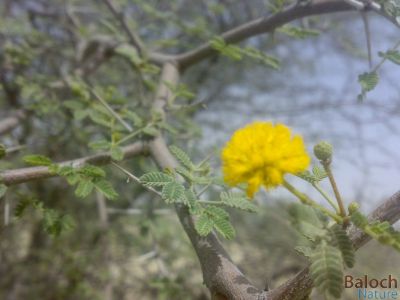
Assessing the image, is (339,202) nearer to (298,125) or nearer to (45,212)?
(45,212)

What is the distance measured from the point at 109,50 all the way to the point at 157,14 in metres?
0.43


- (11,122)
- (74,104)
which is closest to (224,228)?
(74,104)

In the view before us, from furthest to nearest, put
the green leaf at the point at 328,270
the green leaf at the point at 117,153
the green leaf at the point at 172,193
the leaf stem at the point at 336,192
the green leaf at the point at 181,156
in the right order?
1. the green leaf at the point at 117,153
2. the green leaf at the point at 181,156
3. the green leaf at the point at 172,193
4. the leaf stem at the point at 336,192
5. the green leaf at the point at 328,270

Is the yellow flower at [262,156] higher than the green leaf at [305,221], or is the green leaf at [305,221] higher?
the yellow flower at [262,156]

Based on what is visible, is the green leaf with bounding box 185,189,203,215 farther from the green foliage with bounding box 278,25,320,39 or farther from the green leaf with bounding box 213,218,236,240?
the green foliage with bounding box 278,25,320,39

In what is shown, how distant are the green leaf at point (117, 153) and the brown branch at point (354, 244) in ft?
2.49

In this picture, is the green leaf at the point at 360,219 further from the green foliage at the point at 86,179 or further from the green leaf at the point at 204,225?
the green foliage at the point at 86,179

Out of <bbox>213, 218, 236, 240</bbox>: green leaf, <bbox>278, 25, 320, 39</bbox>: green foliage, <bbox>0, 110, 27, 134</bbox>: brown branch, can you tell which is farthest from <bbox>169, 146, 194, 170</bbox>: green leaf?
<bbox>0, 110, 27, 134</bbox>: brown branch

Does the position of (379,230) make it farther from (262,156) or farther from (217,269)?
(217,269)

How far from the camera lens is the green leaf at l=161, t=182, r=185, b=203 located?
113cm

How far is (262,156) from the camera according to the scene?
818mm

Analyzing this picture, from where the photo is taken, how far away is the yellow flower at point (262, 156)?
2.66ft

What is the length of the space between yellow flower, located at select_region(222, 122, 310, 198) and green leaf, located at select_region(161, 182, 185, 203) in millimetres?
326

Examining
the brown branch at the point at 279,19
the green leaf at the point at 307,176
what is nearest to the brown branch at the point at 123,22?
the brown branch at the point at 279,19
